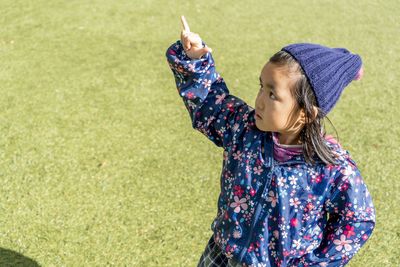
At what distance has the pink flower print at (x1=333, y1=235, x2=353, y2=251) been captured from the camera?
188 centimetres

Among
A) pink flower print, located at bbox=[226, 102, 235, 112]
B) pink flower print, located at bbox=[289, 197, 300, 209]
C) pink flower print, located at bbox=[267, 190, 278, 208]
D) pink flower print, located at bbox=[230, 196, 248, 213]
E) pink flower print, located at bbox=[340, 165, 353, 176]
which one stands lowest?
pink flower print, located at bbox=[230, 196, 248, 213]

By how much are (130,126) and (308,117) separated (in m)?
2.73

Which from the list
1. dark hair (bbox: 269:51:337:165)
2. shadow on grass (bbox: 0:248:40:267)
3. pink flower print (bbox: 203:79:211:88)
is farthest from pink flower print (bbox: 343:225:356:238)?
shadow on grass (bbox: 0:248:40:267)

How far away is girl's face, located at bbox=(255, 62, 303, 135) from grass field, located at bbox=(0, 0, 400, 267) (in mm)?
1593

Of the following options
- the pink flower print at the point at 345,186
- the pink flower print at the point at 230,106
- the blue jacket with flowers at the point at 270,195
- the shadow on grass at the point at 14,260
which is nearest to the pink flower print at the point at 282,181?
the blue jacket with flowers at the point at 270,195

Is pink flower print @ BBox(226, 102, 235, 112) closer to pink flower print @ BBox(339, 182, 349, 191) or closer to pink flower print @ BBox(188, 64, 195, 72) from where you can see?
pink flower print @ BBox(188, 64, 195, 72)

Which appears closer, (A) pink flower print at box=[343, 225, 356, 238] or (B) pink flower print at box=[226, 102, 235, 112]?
(A) pink flower print at box=[343, 225, 356, 238]

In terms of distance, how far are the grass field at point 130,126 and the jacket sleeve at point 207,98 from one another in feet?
4.56

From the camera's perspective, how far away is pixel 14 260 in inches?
117

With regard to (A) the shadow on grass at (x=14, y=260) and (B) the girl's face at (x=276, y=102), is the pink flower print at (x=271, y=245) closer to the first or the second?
(B) the girl's face at (x=276, y=102)

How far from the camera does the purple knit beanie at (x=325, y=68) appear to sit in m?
1.73

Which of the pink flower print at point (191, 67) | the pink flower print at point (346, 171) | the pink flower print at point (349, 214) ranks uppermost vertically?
the pink flower print at point (191, 67)

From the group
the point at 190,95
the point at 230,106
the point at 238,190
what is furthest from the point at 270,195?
the point at 190,95

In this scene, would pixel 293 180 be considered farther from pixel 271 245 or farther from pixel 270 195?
pixel 271 245
